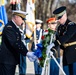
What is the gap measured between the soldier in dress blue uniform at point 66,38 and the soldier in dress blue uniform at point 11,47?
2.38 feet

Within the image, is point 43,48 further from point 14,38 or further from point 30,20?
point 30,20

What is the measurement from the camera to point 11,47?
6.92 metres

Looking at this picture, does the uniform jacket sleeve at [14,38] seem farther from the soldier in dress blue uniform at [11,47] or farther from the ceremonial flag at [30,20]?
the ceremonial flag at [30,20]

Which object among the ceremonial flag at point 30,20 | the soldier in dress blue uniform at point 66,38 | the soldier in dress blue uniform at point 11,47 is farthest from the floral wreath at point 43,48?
the ceremonial flag at point 30,20

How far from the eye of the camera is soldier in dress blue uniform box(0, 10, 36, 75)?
22.5 feet

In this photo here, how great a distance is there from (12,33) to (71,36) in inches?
45.2

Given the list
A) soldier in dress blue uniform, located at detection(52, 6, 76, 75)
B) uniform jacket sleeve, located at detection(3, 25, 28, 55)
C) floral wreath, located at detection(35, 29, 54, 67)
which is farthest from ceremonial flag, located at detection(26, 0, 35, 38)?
uniform jacket sleeve, located at detection(3, 25, 28, 55)

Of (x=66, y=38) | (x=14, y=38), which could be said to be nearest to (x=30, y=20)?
(x=66, y=38)

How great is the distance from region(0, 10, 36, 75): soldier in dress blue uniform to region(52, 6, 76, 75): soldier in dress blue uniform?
0.73m

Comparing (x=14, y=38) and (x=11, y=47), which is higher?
(x=14, y=38)

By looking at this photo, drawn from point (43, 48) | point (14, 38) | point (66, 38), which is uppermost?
point (14, 38)

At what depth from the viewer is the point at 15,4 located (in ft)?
43.4

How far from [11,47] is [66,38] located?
3.51 feet

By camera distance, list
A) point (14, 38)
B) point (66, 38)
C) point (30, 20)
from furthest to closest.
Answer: point (30, 20), point (66, 38), point (14, 38)
